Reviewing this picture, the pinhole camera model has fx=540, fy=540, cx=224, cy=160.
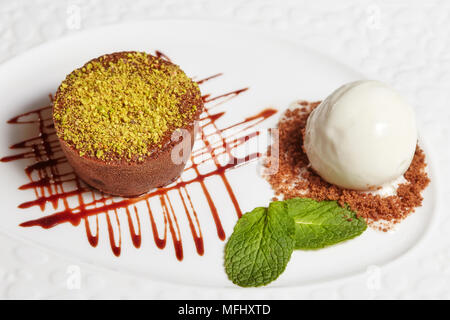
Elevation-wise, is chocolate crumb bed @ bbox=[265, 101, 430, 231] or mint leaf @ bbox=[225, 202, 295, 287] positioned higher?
chocolate crumb bed @ bbox=[265, 101, 430, 231]

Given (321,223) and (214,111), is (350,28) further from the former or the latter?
(321,223)

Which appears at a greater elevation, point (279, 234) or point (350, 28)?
point (350, 28)

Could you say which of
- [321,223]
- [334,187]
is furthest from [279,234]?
[334,187]

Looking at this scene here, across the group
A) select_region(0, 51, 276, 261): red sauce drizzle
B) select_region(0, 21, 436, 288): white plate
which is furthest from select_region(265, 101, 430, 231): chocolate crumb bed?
select_region(0, 51, 276, 261): red sauce drizzle

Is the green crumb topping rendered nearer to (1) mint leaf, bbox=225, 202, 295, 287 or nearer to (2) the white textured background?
(1) mint leaf, bbox=225, 202, 295, 287

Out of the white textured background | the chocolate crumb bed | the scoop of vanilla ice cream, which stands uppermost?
the white textured background

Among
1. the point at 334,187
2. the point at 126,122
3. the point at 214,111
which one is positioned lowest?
the point at 334,187

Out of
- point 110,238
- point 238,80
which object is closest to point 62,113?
point 110,238
